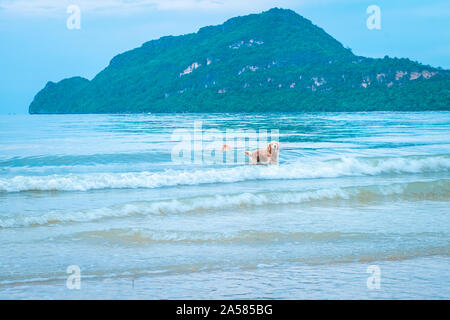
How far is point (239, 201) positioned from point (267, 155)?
537 centimetres

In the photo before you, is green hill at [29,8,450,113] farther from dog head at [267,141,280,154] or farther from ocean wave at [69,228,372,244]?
ocean wave at [69,228,372,244]

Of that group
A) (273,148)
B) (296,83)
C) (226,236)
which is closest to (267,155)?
(273,148)

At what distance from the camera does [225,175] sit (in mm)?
14016

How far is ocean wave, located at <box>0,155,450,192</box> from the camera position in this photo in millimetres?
12477

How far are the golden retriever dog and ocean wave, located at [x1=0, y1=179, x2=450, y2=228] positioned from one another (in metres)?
4.25

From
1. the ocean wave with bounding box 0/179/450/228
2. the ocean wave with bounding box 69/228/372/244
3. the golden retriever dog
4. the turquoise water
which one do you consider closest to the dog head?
the golden retriever dog

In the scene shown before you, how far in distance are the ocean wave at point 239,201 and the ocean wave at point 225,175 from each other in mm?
3240

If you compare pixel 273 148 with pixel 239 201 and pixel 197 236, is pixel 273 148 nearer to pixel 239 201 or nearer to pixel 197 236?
pixel 239 201

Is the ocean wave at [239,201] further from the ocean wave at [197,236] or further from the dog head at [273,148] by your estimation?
the dog head at [273,148]

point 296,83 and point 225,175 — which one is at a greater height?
point 296,83

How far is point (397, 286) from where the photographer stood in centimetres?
512

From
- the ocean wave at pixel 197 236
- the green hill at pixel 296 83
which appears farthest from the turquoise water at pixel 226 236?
the green hill at pixel 296 83
